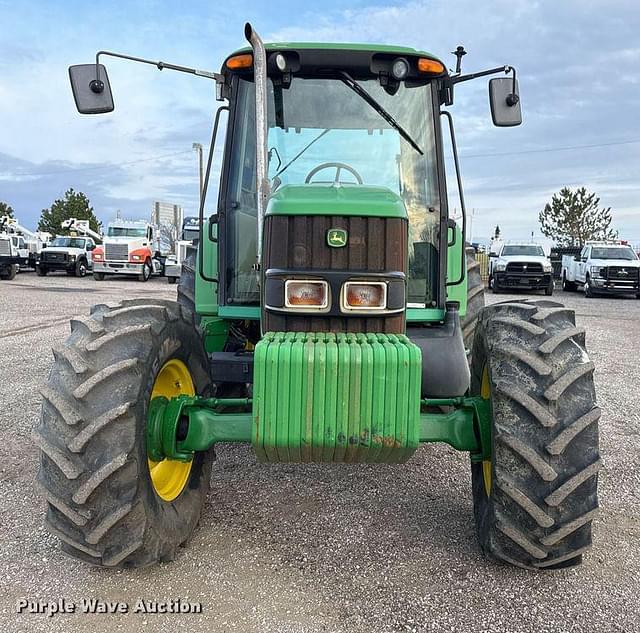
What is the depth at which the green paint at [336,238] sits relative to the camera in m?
2.86

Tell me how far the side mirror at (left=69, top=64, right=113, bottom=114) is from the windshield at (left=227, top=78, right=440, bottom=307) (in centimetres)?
77

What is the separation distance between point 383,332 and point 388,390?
0.56m

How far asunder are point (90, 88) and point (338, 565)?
2.91 metres

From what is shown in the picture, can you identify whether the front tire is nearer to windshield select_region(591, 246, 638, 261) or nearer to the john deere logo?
the john deere logo

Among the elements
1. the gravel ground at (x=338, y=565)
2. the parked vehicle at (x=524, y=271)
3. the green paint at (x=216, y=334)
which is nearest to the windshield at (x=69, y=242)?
the parked vehicle at (x=524, y=271)

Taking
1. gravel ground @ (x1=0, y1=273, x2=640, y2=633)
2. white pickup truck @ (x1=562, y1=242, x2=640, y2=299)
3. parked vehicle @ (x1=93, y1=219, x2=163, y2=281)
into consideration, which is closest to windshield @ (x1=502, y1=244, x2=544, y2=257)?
white pickup truck @ (x1=562, y1=242, x2=640, y2=299)

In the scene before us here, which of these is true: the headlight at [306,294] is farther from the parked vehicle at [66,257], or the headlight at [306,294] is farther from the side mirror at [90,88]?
the parked vehicle at [66,257]

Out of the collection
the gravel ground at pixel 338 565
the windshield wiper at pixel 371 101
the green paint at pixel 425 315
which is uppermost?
the windshield wiper at pixel 371 101

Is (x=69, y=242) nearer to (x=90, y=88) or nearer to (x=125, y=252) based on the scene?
(x=125, y=252)

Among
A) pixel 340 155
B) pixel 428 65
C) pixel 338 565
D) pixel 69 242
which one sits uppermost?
pixel 428 65

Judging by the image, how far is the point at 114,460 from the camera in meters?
2.48

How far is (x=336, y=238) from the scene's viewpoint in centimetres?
286

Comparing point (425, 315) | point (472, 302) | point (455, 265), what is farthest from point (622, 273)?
point (425, 315)

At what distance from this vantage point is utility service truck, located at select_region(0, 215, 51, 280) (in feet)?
78.0
